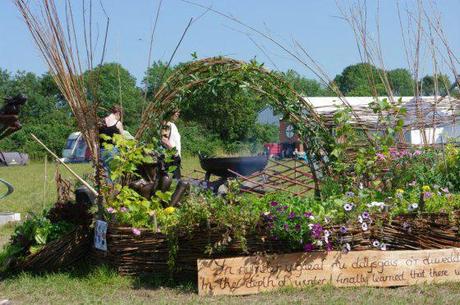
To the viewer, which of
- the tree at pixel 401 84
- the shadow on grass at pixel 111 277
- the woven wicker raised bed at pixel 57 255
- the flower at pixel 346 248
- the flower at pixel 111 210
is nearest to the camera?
the flower at pixel 346 248

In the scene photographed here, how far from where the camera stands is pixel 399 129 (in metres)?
6.12

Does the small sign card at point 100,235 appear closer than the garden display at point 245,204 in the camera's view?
No

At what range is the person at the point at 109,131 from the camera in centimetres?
576

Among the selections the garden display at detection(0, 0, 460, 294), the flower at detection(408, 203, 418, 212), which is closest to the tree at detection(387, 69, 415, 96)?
the garden display at detection(0, 0, 460, 294)

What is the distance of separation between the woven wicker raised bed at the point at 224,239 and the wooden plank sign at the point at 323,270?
0.11 meters

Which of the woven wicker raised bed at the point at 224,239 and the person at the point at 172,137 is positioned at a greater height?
the person at the point at 172,137

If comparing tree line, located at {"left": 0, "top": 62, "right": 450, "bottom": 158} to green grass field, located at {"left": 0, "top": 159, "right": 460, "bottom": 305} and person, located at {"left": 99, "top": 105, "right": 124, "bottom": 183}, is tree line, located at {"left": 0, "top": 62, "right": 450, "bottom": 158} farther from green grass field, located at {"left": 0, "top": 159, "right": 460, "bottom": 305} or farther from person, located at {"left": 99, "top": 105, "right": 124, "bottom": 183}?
green grass field, located at {"left": 0, "top": 159, "right": 460, "bottom": 305}

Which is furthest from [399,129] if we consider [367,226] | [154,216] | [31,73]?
[31,73]

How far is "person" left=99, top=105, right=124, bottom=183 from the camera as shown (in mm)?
5760

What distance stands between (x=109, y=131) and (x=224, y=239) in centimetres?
296

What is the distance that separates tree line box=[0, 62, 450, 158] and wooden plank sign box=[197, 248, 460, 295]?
188 centimetres

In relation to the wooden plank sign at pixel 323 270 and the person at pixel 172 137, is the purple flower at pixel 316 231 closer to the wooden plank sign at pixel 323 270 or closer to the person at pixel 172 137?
the wooden plank sign at pixel 323 270

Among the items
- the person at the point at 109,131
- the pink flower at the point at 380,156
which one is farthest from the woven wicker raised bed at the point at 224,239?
the pink flower at the point at 380,156

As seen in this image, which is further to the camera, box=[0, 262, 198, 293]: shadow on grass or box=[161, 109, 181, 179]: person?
box=[161, 109, 181, 179]: person
